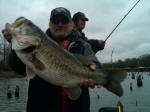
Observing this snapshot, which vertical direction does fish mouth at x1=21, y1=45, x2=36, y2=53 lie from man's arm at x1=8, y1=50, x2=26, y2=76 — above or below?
above

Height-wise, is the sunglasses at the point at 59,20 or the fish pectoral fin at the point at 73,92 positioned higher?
the sunglasses at the point at 59,20

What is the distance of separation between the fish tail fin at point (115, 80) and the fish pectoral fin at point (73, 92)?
594 millimetres

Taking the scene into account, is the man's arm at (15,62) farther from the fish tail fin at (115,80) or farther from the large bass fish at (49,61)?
the fish tail fin at (115,80)

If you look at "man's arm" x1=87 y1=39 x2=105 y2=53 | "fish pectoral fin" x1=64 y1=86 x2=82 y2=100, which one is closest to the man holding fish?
"fish pectoral fin" x1=64 y1=86 x2=82 y2=100

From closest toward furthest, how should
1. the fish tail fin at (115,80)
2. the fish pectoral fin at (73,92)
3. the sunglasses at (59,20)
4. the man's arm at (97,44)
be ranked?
the fish pectoral fin at (73,92), the fish tail fin at (115,80), the sunglasses at (59,20), the man's arm at (97,44)

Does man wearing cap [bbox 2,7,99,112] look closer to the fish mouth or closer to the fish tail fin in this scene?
the fish tail fin

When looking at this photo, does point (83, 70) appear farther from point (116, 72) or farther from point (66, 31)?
point (66, 31)

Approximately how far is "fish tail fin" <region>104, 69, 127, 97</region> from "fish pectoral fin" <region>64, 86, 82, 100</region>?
23.4 inches

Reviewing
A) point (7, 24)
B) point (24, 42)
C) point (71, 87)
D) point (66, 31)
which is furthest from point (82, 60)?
point (7, 24)

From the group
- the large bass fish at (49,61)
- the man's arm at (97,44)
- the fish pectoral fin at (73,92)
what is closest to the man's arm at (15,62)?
the large bass fish at (49,61)

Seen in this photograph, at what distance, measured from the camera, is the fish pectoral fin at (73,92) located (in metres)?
3.93

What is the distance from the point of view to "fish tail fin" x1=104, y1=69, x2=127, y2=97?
407cm

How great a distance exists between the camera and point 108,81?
4.18m

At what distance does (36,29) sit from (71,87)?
1.28 m
